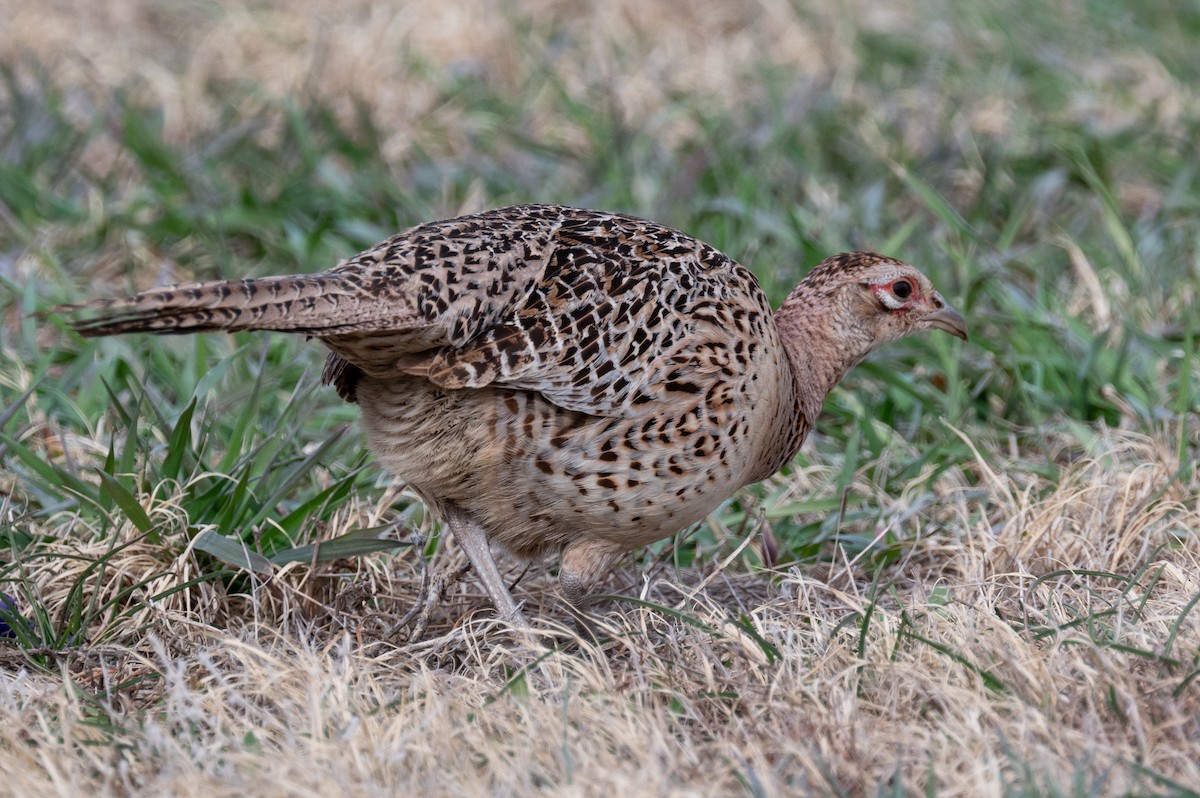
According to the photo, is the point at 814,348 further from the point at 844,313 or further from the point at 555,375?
the point at 555,375

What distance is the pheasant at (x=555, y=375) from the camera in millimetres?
3670

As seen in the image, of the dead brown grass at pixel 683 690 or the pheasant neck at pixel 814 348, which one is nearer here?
the dead brown grass at pixel 683 690

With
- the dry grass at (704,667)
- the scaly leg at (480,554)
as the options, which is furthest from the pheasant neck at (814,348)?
the scaly leg at (480,554)

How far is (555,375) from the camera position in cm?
374

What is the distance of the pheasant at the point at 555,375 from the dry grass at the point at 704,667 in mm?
279

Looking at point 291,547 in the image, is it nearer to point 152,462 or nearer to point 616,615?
point 152,462

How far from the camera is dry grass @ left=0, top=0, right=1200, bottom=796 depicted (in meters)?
3.05

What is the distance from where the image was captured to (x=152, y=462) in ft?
14.2

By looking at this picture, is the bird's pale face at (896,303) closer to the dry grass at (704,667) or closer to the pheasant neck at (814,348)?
the pheasant neck at (814,348)

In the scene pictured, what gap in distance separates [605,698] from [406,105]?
201 inches

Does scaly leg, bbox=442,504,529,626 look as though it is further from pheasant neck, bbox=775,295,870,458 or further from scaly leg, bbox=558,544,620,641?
pheasant neck, bbox=775,295,870,458

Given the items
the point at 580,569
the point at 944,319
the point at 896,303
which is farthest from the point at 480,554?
the point at 944,319

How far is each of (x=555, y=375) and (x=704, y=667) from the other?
79 cm

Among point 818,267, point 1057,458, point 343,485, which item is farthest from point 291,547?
point 1057,458
